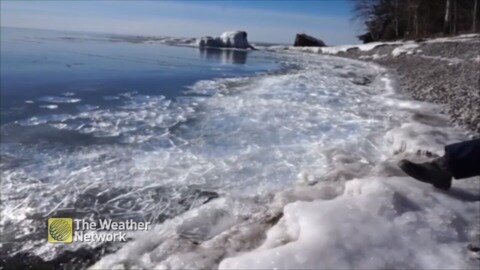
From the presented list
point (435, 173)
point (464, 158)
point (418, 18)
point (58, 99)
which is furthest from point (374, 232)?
point (418, 18)

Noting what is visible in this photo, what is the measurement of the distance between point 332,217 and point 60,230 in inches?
102

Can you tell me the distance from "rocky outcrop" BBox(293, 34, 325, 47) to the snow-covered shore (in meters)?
49.2

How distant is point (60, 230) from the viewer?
3648 millimetres

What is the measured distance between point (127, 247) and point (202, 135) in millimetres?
3590

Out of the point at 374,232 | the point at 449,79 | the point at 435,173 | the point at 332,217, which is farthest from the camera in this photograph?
the point at 449,79

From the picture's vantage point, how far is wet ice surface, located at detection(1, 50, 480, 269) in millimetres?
2857

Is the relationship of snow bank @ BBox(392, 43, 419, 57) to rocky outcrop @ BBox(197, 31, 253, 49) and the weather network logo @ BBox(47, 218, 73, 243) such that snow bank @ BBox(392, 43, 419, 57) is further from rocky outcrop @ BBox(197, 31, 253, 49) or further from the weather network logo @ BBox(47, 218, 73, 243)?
rocky outcrop @ BBox(197, 31, 253, 49)

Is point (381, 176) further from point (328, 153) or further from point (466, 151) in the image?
point (328, 153)

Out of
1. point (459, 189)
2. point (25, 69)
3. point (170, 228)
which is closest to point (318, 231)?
point (170, 228)

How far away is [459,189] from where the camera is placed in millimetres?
3768

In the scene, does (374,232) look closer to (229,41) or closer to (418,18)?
(418,18)

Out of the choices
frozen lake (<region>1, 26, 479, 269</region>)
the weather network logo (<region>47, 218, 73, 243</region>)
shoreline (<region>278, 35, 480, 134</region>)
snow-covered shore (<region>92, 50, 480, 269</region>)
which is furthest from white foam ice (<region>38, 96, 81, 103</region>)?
shoreline (<region>278, 35, 480, 134</region>)

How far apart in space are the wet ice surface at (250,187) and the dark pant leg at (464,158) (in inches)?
10.8

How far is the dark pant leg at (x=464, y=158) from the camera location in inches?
134
